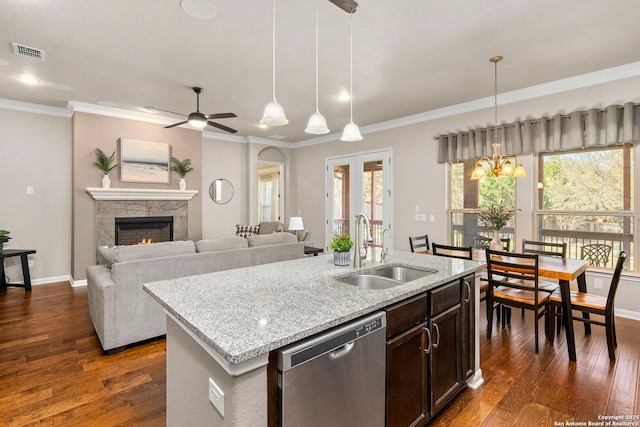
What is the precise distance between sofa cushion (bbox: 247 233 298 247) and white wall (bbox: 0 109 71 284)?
3772 mm

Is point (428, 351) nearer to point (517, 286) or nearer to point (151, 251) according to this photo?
point (517, 286)

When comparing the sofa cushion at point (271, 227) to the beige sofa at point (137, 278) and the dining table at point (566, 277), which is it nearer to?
the beige sofa at point (137, 278)

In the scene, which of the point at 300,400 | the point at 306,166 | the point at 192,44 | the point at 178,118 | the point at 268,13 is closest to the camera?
the point at 300,400

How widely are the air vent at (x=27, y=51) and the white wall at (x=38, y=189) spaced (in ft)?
7.54

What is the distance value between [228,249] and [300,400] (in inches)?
96.8

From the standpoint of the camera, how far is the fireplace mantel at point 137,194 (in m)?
5.04

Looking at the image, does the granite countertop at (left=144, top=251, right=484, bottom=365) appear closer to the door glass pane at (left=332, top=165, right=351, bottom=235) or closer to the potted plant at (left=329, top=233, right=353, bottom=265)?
the potted plant at (left=329, top=233, right=353, bottom=265)

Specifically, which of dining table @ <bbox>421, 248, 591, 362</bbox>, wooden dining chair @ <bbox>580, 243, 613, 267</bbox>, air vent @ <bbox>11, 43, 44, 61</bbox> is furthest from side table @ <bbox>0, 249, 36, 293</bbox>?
wooden dining chair @ <bbox>580, 243, 613, 267</bbox>

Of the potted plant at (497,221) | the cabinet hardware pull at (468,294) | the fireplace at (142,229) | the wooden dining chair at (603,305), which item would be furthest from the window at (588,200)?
the fireplace at (142,229)

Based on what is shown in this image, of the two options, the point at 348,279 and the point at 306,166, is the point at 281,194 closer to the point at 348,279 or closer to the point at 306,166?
the point at 306,166

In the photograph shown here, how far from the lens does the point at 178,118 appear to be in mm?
5719

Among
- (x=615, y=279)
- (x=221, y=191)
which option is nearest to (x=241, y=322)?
(x=615, y=279)

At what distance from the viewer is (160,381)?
239 cm

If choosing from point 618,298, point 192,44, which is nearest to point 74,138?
point 192,44
